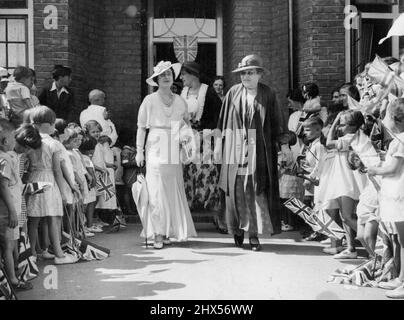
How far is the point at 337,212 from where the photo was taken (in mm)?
7062

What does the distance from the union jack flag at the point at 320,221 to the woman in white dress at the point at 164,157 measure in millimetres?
1233

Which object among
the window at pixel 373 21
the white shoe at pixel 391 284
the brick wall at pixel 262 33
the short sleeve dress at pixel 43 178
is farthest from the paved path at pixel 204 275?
the brick wall at pixel 262 33

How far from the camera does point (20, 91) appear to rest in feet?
24.2

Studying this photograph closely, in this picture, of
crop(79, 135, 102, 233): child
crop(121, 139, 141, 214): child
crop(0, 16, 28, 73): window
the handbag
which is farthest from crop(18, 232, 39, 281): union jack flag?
crop(0, 16, 28, 73): window

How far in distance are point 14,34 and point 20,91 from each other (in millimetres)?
3437

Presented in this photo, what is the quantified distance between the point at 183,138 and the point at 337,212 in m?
1.95

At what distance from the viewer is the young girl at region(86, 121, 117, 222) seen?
8875mm

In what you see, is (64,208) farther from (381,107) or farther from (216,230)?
(381,107)

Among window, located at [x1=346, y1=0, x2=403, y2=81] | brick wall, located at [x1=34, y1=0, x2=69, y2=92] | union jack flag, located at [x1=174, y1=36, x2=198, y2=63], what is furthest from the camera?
union jack flag, located at [x1=174, y1=36, x2=198, y2=63]

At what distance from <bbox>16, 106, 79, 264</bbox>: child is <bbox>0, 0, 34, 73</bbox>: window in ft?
13.9

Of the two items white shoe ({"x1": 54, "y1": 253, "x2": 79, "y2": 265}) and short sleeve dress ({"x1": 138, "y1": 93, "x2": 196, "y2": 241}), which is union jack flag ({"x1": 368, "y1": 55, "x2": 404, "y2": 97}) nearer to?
short sleeve dress ({"x1": 138, "y1": 93, "x2": 196, "y2": 241})

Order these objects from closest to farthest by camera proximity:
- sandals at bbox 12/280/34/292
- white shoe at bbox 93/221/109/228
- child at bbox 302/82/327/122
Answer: sandals at bbox 12/280/34/292
child at bbox 302/82/327/122
white shoe at bbox 93/221/109/228

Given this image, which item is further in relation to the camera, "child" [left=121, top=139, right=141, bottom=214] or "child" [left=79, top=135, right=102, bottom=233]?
"child" [left=121, top=139, right=141, bottom=214]

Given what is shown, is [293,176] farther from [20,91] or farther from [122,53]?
[122,53]
